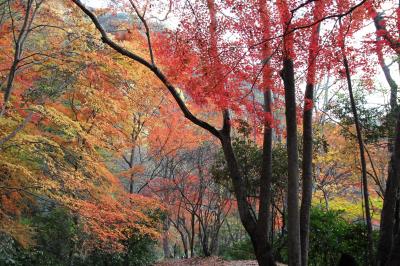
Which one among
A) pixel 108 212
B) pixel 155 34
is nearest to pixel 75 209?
pixel 108 212

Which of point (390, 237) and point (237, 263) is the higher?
point (390, 237)

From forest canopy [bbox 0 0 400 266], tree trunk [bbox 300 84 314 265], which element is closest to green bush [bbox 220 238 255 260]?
forest canopy [bbox 0 0 400 266]

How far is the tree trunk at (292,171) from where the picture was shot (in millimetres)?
5465

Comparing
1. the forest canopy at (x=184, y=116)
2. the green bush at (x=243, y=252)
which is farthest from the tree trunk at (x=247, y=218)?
the green bush at (x=243, y=252)

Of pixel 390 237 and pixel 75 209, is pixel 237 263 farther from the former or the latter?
pixel 390 237

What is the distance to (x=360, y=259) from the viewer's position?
7.95 metres

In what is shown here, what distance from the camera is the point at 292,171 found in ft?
18.4

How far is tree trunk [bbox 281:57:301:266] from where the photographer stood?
5.46 meters

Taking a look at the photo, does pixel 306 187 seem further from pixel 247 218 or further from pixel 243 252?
pixel 243 252

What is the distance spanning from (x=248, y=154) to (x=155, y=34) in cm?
402

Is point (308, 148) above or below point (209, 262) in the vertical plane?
above

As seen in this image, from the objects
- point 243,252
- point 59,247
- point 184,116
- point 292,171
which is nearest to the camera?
point 292,171

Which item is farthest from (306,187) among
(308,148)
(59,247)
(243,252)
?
(243,252)

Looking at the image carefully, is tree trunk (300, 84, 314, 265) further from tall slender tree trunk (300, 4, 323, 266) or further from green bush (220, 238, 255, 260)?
green bush (220, 238, 255, 260)
